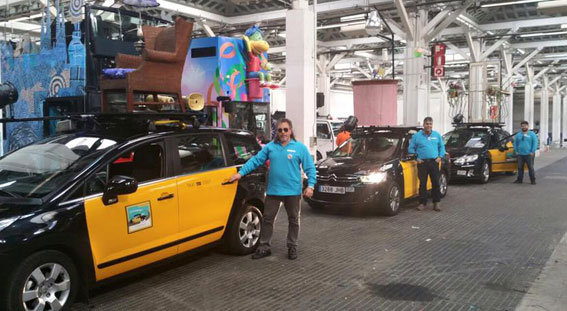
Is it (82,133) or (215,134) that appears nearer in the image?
(82,133)

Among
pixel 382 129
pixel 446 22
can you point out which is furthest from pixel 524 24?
pixel 382 129

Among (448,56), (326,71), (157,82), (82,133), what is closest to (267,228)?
(82,133)

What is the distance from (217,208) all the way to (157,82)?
2.54 m

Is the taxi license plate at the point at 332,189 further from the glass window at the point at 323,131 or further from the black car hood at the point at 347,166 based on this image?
the glass window at the point at 323,131

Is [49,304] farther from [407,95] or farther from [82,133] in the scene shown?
[407,95]

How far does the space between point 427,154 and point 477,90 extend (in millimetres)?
14518

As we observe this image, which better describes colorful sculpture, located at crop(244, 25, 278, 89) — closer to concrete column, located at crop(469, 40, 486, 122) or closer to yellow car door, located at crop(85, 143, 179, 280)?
yellow car door, located at crop(85, 143, 179, 280)

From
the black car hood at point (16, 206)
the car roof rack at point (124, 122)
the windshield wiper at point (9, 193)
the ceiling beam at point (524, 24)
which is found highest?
the ceiling beam at point (524, 24)

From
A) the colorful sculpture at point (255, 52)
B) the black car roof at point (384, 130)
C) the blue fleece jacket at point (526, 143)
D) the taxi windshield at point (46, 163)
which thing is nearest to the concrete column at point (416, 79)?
the blue fleece jacket at point (526, 143)

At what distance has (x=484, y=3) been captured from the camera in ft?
57.1

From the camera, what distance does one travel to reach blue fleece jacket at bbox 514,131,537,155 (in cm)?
1380

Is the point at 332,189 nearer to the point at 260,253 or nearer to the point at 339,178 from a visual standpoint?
the point at 339,178

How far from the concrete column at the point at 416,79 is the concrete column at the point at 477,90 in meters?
6.15

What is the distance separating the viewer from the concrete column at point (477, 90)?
22141mm
